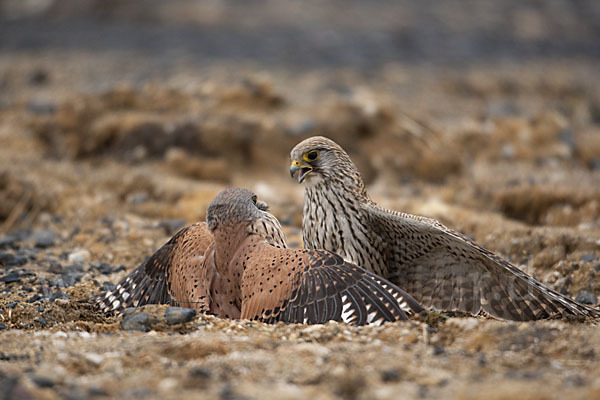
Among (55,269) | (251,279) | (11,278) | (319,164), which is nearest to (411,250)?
(319,164)

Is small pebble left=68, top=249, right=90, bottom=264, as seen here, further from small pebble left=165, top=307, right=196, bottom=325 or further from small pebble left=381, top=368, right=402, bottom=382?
small pebble left=381, top=368, right=402, bottom=382

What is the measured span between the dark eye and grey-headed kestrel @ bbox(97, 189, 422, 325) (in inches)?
29.5

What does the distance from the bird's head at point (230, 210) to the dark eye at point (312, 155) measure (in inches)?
37.7

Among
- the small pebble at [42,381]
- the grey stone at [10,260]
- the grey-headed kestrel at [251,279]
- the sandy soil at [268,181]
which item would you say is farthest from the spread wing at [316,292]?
the grey stone at [10,260]

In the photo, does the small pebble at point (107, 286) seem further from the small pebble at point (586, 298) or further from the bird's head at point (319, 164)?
the small pebble at point (586, 298)

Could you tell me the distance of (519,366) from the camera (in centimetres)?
308

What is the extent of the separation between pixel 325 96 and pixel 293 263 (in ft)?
34.0

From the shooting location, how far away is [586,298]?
5.35 meters

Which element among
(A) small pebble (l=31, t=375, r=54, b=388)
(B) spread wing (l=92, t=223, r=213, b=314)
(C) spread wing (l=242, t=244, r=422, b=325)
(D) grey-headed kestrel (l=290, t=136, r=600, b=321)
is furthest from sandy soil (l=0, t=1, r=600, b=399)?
(D) grey-headed kestrel (l=290, t=136, r=600, b=321)

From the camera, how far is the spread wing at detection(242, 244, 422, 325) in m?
3.88

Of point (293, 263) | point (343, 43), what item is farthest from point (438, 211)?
point (343, 43)

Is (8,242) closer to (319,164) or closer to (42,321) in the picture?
(42,321)

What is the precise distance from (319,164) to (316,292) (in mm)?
1679

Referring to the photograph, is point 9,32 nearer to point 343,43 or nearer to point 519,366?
point 343,43
